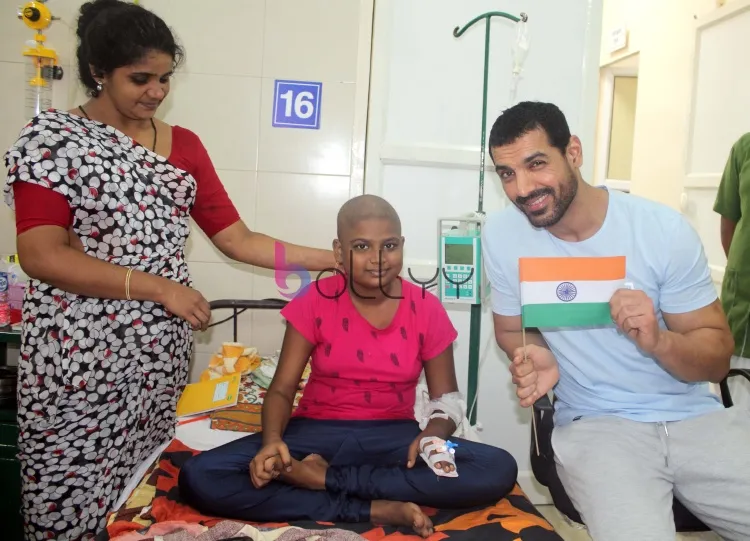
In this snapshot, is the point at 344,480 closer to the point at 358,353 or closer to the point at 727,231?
the point at 358,353

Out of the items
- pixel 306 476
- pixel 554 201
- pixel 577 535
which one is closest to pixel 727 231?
pixel 577 535

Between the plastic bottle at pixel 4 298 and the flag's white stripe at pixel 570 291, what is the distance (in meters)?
2.10

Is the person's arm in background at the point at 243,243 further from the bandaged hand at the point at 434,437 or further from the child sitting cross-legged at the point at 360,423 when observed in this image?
the bandaged hand at the point at 434,437

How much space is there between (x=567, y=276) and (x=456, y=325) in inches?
57.7

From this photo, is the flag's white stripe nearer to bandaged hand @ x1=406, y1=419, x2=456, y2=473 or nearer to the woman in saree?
bandaged hand @ x1=406, y1=419, x2=456, y2=473

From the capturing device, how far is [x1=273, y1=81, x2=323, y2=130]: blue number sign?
9.24 ft

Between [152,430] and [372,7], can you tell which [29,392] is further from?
[372,7]

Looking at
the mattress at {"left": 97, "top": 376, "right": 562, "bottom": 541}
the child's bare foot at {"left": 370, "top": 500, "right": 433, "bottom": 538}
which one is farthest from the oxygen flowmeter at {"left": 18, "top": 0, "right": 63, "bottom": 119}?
the child's bare foot at {"left": 370, "top": 500, "right": 433, "bottom": 538}

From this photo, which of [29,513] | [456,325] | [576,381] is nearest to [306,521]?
[29,513]

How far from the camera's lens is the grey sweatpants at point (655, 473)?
1.37 m

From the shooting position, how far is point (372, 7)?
9.17ft

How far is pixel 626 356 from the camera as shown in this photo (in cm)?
163

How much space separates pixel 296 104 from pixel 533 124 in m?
1.51

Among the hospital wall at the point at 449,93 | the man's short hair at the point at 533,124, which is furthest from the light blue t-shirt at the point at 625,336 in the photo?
the hospital wall at the point at 449,93
